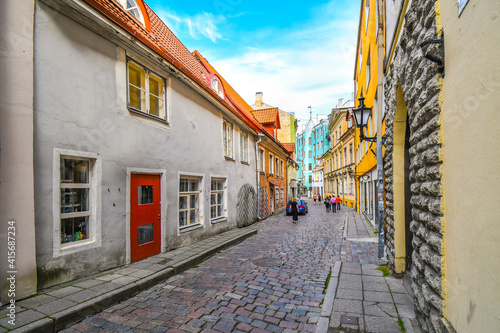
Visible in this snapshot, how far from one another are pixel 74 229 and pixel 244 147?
1000cm

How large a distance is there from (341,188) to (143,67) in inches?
1067

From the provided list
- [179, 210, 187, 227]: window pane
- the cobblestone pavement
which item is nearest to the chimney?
[179, 210, 187, 227]: window pane

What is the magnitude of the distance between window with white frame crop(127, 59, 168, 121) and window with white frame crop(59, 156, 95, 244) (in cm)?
172

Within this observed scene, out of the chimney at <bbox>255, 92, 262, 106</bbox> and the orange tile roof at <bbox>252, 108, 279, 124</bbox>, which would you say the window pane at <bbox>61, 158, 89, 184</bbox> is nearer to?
the orange tile roof at <bbox>252, 108, 279, 124</bbox>

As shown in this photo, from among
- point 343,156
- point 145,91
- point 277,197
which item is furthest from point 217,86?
point 343,156

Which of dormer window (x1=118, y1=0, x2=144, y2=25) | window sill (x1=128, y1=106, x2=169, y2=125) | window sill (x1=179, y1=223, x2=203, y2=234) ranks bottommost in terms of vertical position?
window sill (x1=179, y1=223, x2=203, y2=234)

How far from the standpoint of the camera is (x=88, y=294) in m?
4.19

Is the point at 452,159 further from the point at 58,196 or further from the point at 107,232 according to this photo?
the point at 107,232

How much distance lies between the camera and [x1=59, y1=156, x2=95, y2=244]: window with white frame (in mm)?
4750

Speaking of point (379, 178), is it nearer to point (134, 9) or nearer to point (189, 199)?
point (189, 199)

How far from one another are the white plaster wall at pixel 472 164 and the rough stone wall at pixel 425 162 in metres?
0.14

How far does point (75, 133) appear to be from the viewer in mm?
4859

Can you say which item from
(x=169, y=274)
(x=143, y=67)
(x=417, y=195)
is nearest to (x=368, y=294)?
(x=417, y=195)

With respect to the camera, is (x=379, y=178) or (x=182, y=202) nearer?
(x=379, y=178)
